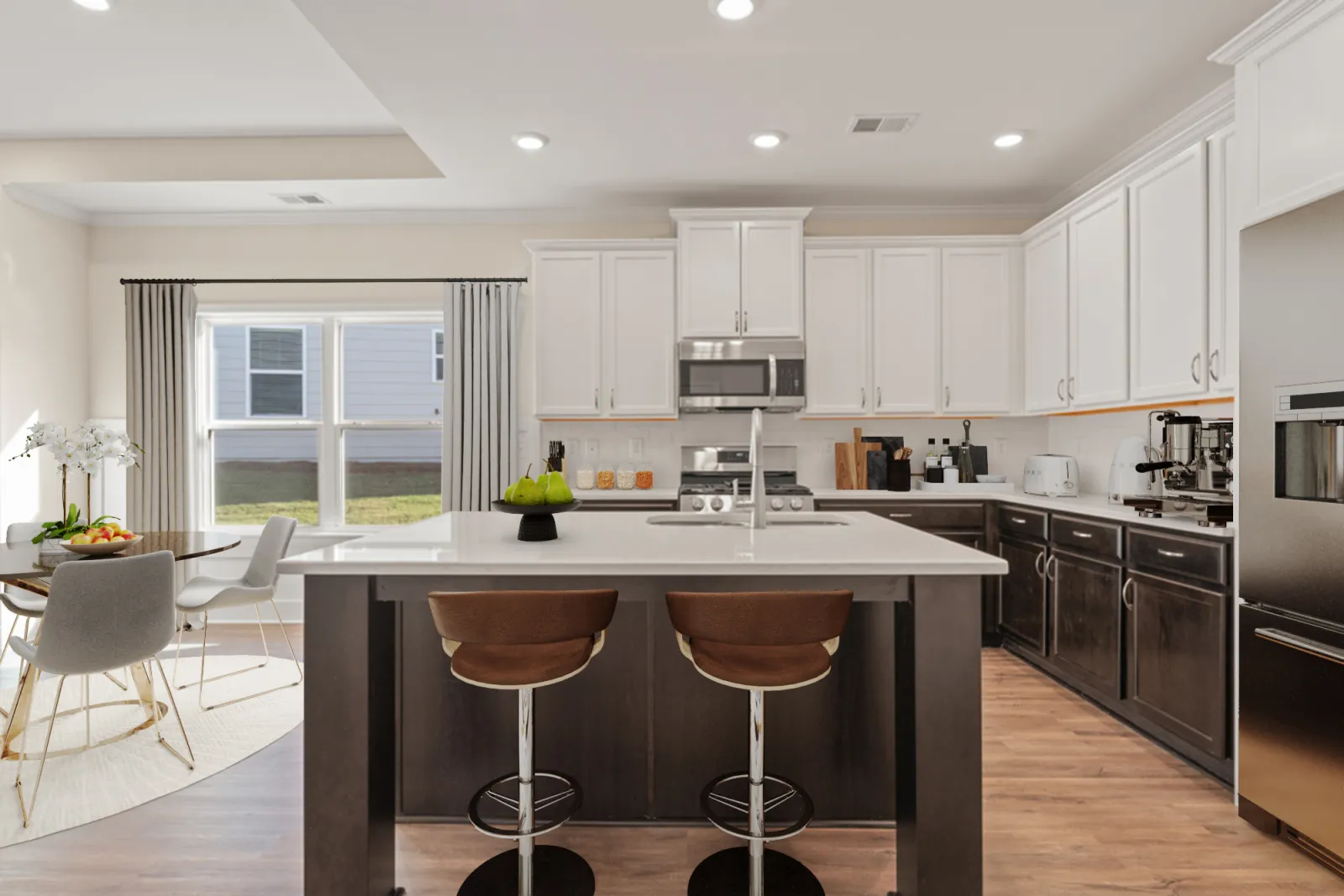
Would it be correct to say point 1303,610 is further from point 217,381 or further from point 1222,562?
point 217,381

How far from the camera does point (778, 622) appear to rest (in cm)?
157

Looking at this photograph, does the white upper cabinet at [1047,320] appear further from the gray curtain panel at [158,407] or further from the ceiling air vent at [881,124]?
the gray curtain panel at [158,407]

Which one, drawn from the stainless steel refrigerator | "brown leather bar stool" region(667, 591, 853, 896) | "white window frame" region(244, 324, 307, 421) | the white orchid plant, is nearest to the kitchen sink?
"brown leather bar stool" region(667, 591, 853, 896)

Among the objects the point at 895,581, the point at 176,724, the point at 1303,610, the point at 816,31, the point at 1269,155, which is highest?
the point at 816,31

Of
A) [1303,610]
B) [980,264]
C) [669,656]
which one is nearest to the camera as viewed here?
[1303,610]

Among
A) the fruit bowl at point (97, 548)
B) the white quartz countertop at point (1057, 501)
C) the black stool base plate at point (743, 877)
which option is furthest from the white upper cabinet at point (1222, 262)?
the fruit bowl at point (97, 548)

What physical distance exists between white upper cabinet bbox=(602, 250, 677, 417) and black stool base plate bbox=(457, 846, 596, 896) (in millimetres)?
2782

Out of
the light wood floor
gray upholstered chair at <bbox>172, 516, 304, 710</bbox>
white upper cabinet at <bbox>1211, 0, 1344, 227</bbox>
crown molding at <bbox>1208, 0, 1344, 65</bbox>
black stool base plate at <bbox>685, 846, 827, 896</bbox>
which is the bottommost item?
the light wood floor

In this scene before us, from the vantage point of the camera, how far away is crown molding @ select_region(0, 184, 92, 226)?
13.6 ft

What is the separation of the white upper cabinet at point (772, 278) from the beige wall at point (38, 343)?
449cm

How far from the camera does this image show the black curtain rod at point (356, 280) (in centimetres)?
455

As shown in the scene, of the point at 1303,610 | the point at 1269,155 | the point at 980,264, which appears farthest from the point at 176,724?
the point at 980,264

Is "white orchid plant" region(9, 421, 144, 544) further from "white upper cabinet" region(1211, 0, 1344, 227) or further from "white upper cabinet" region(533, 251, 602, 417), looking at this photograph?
"white upper cabinet" region(1211, 0, 1344, 227)

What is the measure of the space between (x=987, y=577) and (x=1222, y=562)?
1.63 m
